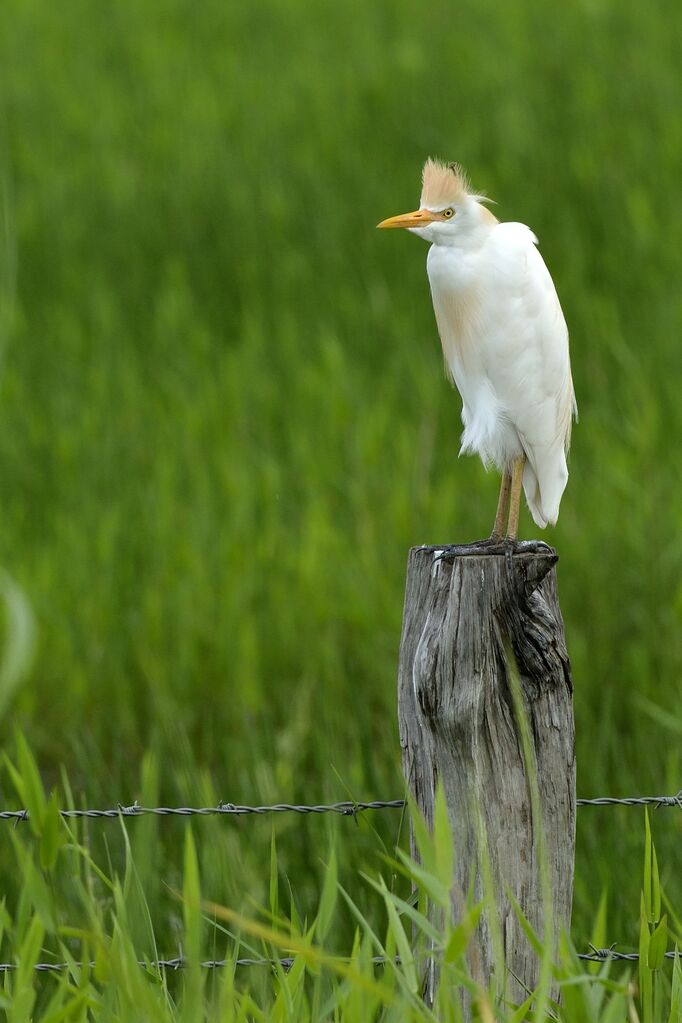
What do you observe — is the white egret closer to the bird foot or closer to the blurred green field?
the bird foot

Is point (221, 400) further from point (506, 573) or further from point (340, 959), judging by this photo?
point (340, 959)

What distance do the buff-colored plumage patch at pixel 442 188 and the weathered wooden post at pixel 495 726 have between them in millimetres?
846

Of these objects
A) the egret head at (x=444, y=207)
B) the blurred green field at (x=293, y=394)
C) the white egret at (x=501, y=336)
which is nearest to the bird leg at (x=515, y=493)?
the white egret at (x=501, y=336)

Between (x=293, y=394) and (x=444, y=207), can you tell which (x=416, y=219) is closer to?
(x=444, y=207)

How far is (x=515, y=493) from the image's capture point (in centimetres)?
287

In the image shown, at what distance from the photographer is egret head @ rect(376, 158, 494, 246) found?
2.65 meters

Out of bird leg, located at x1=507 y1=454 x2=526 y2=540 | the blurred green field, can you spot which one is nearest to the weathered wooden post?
the blurred green field

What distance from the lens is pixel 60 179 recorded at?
8.98m

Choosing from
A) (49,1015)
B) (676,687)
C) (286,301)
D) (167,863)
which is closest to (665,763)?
(676,687)

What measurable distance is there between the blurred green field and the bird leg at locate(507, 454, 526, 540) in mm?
703

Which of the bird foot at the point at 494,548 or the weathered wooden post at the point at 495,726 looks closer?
the weathered wooden post at the point at 495,726

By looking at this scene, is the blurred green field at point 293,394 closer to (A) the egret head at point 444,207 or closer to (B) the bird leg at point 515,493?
(B) the bird leg at point 515,493

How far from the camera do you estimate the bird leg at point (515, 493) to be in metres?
2.75

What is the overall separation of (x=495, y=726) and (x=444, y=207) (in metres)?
1.12
